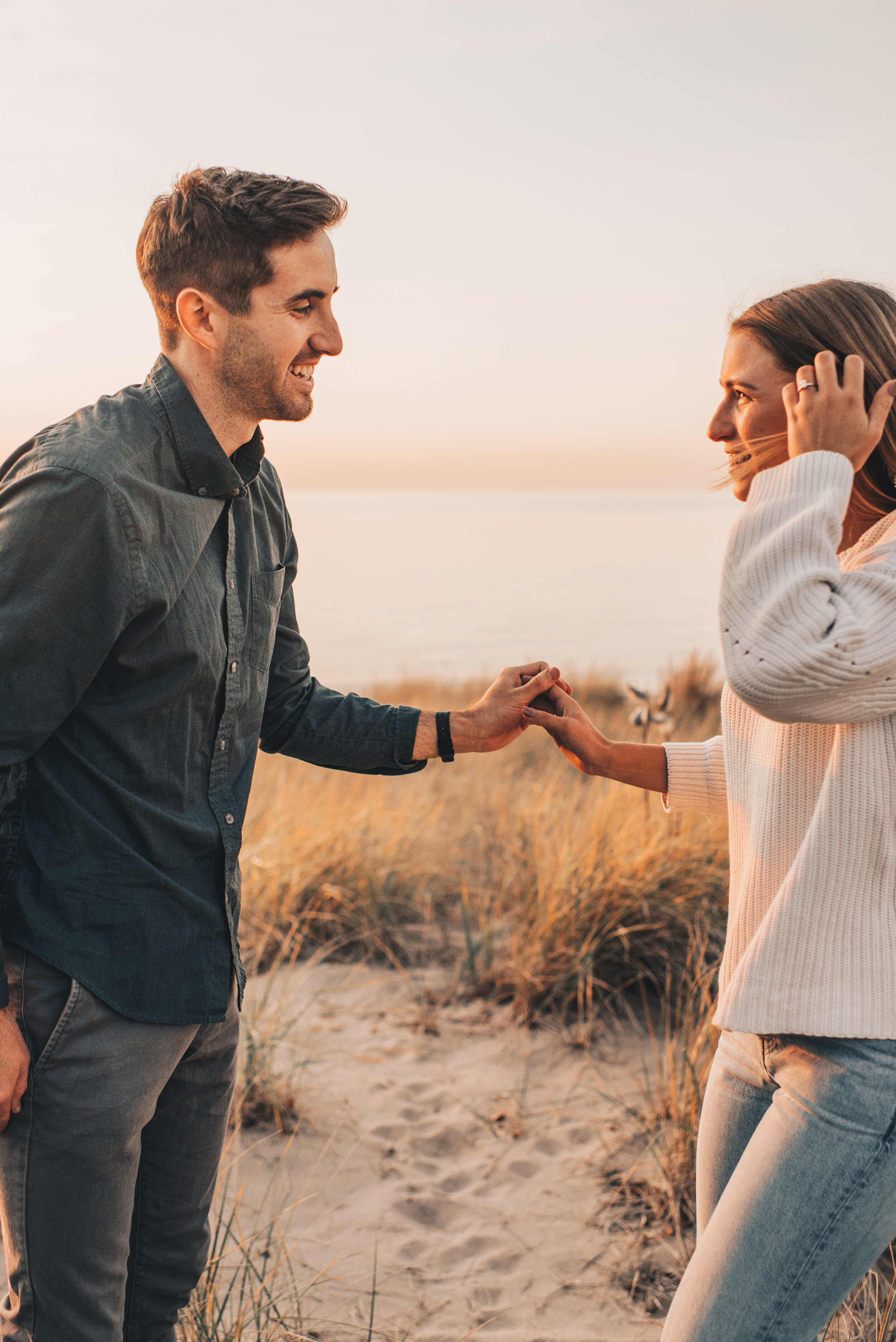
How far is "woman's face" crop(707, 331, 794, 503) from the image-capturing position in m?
1.78

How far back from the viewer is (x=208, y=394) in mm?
1974

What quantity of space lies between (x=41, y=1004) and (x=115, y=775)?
0.41m

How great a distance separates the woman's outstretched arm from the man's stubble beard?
1033 mm

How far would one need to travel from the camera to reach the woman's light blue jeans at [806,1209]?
56.9 inches

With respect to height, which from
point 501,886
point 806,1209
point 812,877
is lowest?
point 501,886

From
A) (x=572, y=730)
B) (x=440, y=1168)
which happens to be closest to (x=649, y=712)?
(x=572, y=730)

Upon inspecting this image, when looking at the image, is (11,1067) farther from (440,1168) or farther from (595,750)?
(440,1168)

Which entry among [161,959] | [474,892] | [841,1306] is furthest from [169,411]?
[474,892]

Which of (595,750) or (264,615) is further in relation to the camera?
(595,750)

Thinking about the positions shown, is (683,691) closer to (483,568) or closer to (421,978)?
(421,978)

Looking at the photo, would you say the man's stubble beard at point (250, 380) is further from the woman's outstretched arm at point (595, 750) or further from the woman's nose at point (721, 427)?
the woman's outstretched arm at point (595, 750)

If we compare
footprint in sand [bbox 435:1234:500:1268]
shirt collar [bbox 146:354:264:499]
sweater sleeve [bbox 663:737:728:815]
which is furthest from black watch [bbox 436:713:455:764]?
footprint in sand [bbox 435:1234:500:1268]

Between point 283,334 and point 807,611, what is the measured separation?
47.3 inches

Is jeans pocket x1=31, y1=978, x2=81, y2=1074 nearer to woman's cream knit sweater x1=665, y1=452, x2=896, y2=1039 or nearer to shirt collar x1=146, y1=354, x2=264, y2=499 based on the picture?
shirt collar x1=146, y1=354, x2=264, y2=499
